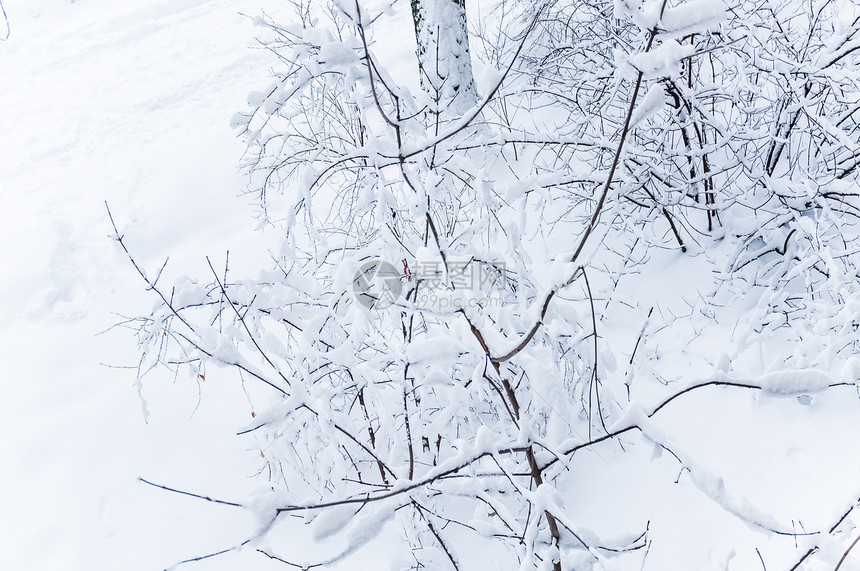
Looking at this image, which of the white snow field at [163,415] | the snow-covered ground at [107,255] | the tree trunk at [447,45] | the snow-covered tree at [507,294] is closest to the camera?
the snow-covered tree at [507,294]

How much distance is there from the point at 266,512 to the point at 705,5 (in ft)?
3.37

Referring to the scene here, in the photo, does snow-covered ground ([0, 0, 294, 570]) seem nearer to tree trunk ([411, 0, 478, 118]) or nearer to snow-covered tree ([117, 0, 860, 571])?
snow-covered tree ([117, 0, 860, 571])

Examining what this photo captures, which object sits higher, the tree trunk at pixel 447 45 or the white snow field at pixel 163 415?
the tree trunk at pixel 447 45

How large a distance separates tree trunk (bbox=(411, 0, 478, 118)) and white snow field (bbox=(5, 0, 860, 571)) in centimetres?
192

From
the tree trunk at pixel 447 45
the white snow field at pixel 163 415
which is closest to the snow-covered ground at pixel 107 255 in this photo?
the white snow field at pixel 163 415

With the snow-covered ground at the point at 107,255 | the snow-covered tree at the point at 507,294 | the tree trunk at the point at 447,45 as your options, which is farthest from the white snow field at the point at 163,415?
the tree trunk at the point at 447,45

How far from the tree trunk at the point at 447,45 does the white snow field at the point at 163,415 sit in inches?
75.4

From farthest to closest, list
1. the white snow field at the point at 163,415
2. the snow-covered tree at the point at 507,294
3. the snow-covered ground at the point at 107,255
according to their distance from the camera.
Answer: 1. the snow-covered ground at the point at 107,255
2. the white snow field at the point at 163,415
3. the snow-covered tree at the point at 507,294

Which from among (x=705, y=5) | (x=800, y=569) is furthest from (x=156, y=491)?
(x=705, y=5)

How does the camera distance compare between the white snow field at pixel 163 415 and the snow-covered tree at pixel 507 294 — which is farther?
the white snow field at pixel 163 415

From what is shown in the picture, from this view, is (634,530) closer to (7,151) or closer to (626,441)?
(626,441)

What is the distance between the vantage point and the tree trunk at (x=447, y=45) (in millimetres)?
3826

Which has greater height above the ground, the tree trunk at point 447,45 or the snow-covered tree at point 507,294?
the tree trunk at point 447,45

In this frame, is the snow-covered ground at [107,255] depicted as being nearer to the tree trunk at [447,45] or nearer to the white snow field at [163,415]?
the white snow field at [163,415]
